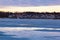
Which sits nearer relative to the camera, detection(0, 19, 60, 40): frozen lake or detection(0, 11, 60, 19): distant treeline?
detection(0, 19, 60, 40): frozen lake

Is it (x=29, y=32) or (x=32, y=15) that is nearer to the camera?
(x=29, y=32)

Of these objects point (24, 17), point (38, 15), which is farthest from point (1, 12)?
point (38, 15)

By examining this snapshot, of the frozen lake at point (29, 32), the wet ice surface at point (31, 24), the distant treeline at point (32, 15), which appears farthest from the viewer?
the distant treeline at point (32, 15)

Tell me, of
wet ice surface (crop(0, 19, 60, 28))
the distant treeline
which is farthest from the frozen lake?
the distant treeline

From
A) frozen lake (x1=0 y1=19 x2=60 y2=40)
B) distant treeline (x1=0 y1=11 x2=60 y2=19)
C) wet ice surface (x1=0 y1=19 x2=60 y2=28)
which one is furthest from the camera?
distant treeline (x1=0 y1=11 x2=60 y2=19)

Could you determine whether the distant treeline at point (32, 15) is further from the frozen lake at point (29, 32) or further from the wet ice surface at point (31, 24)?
the frozen lake at point (29, 32)

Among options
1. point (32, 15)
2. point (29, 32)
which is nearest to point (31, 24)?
point (29, 32)

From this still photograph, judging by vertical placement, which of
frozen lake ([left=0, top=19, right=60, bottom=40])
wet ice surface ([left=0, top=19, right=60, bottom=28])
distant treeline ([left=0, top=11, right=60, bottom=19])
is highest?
distant treeline ([left=0, top=11, right=60, bottom=19])

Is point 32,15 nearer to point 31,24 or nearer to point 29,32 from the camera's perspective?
point 31,24

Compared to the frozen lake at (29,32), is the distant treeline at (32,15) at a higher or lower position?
higher

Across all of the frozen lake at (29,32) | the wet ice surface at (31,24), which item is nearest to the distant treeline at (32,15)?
the wet ice surface at (31,24)

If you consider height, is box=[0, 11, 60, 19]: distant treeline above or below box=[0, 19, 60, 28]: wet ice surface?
above

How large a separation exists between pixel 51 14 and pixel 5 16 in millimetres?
2197

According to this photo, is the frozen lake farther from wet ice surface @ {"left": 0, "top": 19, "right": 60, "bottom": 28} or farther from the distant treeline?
the distant treeline
